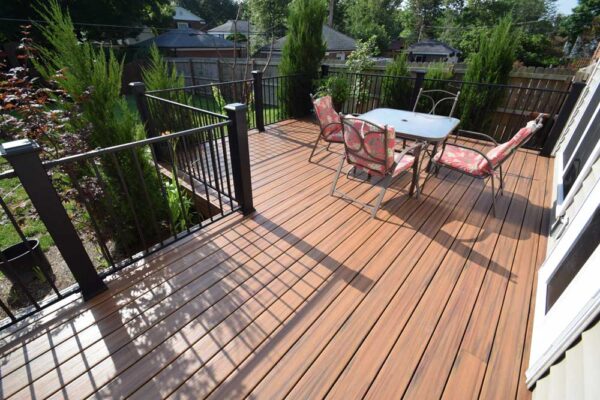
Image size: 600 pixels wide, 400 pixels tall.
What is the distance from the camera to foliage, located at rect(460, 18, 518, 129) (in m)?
4.21

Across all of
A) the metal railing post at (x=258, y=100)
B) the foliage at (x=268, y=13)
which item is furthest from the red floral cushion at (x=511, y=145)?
the foliage at (x=268, y=13)

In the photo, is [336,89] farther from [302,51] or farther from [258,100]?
[258,100]

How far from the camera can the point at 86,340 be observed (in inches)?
58.2

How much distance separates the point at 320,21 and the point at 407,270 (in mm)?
5002

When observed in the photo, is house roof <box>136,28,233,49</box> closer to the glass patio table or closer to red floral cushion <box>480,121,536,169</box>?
the glass patio table

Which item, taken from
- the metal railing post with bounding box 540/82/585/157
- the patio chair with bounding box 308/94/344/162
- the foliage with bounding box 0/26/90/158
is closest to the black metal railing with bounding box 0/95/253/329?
the foliage with bounding box 0/26/90/158

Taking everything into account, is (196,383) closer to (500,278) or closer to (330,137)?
(500,278)

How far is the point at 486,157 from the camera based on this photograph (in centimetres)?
238

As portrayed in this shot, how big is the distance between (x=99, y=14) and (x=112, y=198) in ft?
58.2

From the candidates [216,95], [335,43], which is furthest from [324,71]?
[335,43]

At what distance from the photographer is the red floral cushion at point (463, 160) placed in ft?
8.33

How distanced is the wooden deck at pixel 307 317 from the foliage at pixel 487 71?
2.66 metres

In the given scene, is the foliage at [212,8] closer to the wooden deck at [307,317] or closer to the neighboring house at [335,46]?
the neighboring house at [335,46]

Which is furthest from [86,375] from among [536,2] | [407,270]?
[536,2]
